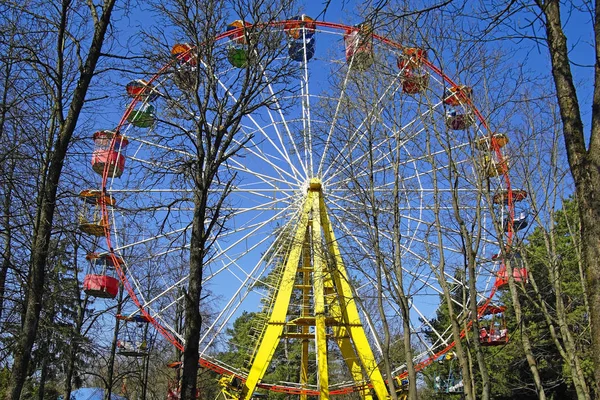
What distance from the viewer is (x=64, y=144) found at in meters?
6.82

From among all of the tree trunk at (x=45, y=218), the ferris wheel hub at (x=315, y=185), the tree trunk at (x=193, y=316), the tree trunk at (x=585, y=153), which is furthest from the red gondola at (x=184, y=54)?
the ferris wheel hub at (x=315, y=185)

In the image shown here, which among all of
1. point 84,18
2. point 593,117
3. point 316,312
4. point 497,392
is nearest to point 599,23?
point 593,117

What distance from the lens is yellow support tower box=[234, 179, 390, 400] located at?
14789mm

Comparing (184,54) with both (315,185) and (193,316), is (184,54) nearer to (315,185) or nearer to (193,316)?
(193,316)

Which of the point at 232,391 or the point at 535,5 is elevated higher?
the point at 535,5

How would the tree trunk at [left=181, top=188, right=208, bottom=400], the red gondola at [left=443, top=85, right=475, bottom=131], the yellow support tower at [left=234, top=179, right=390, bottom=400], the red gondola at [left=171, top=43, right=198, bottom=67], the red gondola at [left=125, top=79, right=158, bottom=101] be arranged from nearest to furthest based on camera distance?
the tree trunk at [left=181, top=188, right=208, bottom=400] → the red gondola at [left=125, top=79, right=158, bottom=101] → the red gondola at [left=171, top=43, right=198, bottom=67] → the red gondola at [left=443, top=85, right=475, bottom=131] → the yellow support tower at [left=234, top=179, right=390, bottom=400]

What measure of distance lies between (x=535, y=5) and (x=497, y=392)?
28.2m

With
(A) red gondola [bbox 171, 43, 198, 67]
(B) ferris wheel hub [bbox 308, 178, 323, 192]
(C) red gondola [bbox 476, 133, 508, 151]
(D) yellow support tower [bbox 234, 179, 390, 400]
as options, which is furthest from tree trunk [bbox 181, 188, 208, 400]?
(B) ferris wheel hub [bbox 308, 178, 323, 192]

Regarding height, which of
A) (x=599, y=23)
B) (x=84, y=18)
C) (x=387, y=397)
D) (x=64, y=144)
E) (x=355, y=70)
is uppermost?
(x=355, y=70)

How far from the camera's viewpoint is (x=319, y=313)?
1500 cm

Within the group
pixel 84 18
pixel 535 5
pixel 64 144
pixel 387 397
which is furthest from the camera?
pixel 387 397

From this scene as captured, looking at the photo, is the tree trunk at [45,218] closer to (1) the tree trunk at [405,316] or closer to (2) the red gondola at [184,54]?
(2) the red gondola at [184,54]

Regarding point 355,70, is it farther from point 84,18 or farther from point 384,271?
point 84,18

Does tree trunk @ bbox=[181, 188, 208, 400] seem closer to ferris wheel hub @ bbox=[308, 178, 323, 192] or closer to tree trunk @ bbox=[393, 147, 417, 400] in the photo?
tree trunk @ bbox=[393, 147, 417, 400]
